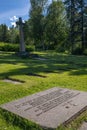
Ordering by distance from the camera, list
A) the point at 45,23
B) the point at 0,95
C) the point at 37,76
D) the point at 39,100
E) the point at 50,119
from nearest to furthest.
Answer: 1. the point at 50,119
2. the point at 39,100
3. the point at 0,95
4. the point at 37,76
5. the point at 45,23

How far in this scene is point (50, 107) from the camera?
435 cm

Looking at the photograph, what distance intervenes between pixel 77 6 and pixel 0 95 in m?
31.5

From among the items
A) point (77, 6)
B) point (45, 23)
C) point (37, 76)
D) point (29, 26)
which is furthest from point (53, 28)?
point (37, 76)

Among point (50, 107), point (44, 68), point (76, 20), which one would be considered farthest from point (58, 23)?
point (50, 107)

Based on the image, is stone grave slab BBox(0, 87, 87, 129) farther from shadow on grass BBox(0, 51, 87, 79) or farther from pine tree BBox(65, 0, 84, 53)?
pine tree BBox(65, 0, 84, 53)

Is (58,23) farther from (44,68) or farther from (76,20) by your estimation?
(44,68)

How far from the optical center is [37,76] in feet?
26.0

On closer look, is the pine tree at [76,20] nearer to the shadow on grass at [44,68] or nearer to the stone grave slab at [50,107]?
the shadow on grass at [44,68]

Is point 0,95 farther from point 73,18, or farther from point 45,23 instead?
point 45,23

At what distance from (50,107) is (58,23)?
124ft

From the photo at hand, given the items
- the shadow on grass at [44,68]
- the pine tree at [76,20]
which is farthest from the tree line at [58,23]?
the shadow on grass at [44,68]

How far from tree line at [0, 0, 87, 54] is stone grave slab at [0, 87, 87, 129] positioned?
2861 cm

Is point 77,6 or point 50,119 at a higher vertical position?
point 77,6

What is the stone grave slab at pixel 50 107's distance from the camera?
3.80 meters
